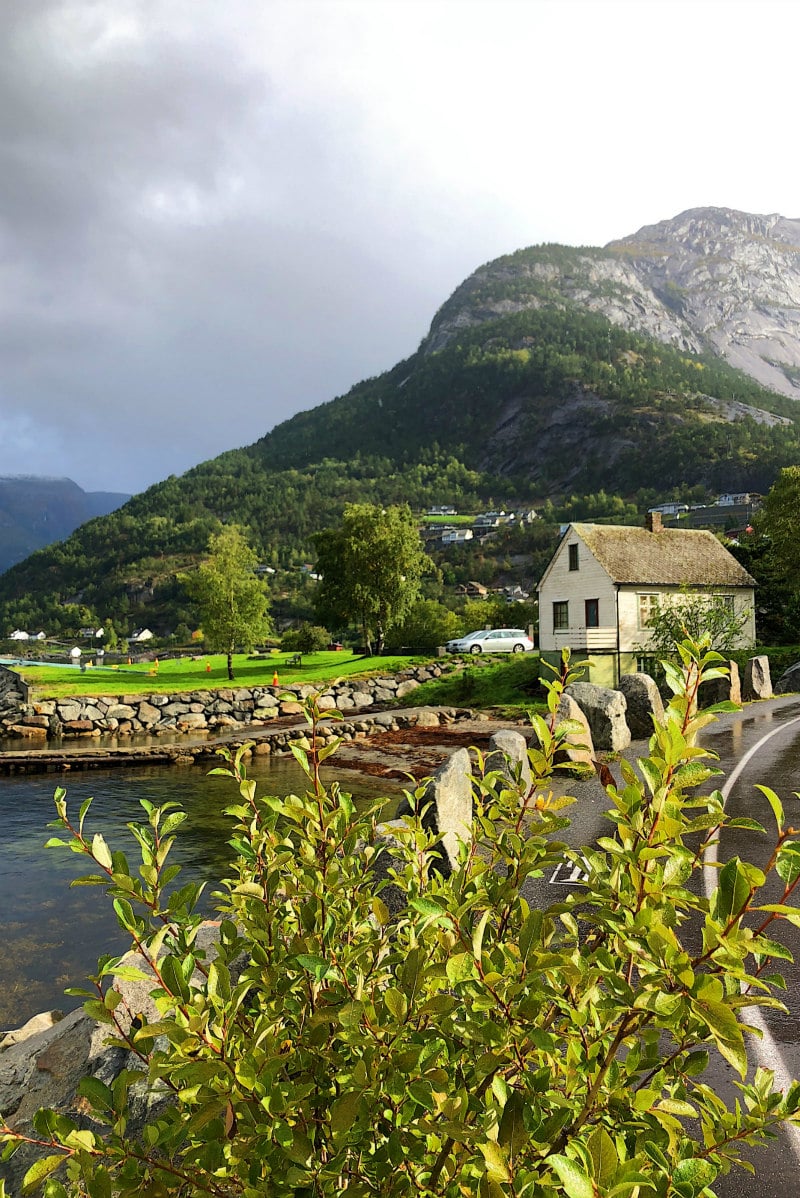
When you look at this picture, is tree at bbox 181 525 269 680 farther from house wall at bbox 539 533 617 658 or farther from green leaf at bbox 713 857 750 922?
green leaf at bbox 713 857 750 922

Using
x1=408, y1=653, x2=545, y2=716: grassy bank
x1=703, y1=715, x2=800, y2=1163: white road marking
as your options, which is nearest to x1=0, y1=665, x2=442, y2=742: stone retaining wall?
x1=408, y1=653, x2=545, y2=716: grassy bank

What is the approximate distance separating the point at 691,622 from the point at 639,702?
47.6 feet

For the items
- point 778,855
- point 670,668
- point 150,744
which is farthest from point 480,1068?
point 150,744

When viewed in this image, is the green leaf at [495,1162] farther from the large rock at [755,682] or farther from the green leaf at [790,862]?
the large rock at [755,682]

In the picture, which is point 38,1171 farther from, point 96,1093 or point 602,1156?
point 602,1156

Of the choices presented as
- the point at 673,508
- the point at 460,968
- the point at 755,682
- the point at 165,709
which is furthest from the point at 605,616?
the point at 673,508

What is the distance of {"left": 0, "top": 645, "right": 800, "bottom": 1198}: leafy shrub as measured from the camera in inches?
68.3

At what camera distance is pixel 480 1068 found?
1845 mm

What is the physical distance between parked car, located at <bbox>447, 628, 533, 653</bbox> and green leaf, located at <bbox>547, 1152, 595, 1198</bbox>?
48.5 m

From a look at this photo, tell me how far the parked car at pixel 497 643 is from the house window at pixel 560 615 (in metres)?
8.06

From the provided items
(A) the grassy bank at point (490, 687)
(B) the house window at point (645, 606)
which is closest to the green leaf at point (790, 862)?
(A) the grassy bank at point (490, 687)

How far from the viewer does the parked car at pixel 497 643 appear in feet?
163

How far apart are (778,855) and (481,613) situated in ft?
194

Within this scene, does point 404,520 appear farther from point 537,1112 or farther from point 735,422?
point 735,422
